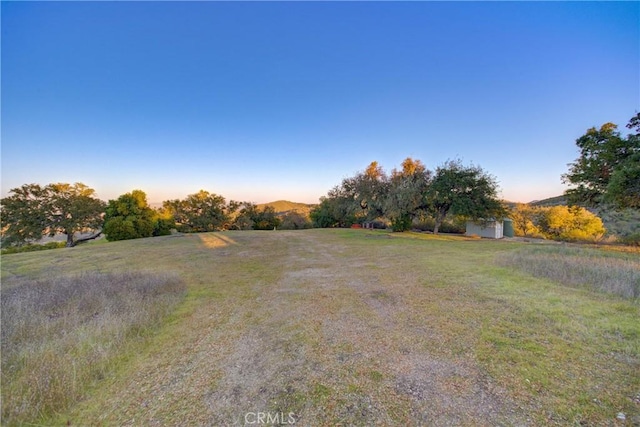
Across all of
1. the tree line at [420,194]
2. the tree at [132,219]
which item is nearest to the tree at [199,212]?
the tree at [132,219]

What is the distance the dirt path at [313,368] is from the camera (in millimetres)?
2021

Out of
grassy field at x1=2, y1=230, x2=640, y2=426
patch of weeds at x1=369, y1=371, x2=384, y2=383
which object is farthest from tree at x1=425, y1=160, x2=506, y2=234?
patch of weeds at x1=369, y1=371, x2=384, y2=383

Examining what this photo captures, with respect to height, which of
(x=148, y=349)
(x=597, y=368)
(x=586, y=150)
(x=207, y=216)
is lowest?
(x=148, y=349)

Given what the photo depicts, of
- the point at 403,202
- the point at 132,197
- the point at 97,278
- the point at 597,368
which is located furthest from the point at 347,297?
the point at 132,197

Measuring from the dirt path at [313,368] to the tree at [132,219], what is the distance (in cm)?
2166

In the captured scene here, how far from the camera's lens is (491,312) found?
403cm

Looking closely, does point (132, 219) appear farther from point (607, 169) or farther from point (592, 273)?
point (607, 169)

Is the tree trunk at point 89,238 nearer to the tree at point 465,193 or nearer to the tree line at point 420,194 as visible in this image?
the tree line at point 420,194

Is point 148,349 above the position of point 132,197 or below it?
below

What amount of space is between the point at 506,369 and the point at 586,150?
15.0m

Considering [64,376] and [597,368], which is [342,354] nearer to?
[597,368]

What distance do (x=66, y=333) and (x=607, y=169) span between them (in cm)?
1908

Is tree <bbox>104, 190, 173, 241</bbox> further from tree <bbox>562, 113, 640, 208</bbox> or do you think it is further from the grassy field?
tree <bbox>562, 113, 640, 208</bbox>

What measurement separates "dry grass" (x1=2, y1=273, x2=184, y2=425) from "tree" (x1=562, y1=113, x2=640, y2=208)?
15.6m
